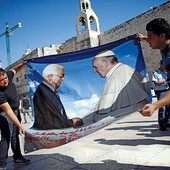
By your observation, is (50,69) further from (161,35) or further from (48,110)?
(161,35)

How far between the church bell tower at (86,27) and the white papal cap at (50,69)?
2737 centimetres

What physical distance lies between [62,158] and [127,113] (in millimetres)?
1472

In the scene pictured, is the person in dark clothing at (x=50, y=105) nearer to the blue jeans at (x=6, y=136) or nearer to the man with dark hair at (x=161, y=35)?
the blue jeans at (x=6, y=136)

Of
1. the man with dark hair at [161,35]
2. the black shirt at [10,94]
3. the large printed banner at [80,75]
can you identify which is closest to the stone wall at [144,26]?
the large printed banner at [80,75]

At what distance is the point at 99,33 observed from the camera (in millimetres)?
32406

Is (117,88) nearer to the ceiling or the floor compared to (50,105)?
nearer to the ceiling

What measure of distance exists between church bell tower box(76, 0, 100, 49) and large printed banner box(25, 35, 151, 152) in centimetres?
2716

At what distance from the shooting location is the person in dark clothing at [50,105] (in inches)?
154

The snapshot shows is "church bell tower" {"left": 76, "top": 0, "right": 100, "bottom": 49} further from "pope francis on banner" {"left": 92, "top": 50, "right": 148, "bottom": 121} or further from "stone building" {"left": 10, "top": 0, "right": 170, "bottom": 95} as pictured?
"pope francis on banner" {"left": 92, "top": 50, "right": 148, "bottom": 121}

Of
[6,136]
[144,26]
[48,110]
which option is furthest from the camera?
[144,26]

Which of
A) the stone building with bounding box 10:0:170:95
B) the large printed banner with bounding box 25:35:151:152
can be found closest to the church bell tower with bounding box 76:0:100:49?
the stone building with bounding box 10:0:170:95

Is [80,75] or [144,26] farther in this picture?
[144,26]

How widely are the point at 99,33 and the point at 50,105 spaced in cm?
2940

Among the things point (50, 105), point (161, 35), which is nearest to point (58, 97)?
point (50, 105)
